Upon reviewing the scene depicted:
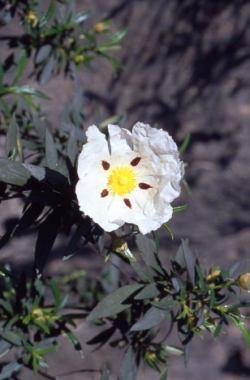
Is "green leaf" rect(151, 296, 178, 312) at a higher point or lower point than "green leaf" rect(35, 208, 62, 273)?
lower

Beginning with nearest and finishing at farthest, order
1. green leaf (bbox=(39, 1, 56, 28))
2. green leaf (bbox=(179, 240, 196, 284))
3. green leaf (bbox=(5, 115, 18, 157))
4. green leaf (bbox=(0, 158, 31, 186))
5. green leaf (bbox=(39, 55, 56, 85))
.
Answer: green leaf (bbox=(0, 158, 31, 186)), green leaf (bbox=(5, 115, 18, 157)), green leaf (bbox=(179, 240, 196, 284)), green leaf (bbox=(39, 1, 56, 28)), green leaf (bbox=(39, 55, 56, 85))

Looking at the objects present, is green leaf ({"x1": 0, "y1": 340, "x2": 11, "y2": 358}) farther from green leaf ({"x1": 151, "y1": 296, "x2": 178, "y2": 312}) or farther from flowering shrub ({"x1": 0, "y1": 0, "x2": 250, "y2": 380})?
green leaf ({"x1": 151, "y1": 296, "x2": 178, "y2": 312})

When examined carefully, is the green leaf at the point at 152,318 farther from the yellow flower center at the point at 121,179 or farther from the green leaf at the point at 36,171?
the green leaf at the point at 36,171

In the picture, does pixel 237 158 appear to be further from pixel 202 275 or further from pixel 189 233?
pixel 202 275

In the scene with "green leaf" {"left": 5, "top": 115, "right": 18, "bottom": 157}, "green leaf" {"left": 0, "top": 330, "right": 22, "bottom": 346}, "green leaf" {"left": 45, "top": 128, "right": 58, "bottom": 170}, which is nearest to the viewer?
"green leaf" {"left": 45, "top": 128, "right": 58, "bottom": 170}

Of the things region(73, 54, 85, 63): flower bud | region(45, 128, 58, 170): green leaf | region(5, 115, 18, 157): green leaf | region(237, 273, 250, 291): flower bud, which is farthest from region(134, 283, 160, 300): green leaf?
region(73, 54, 85, 63): flower bud

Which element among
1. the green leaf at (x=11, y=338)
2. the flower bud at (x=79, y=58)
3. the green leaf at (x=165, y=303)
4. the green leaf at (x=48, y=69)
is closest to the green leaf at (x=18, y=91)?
the green leaf at (x=48, y=69)

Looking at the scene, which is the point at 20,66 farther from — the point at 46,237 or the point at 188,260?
the point at 188,260
